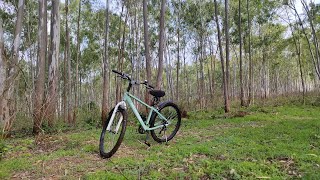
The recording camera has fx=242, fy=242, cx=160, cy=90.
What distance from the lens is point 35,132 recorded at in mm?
6031

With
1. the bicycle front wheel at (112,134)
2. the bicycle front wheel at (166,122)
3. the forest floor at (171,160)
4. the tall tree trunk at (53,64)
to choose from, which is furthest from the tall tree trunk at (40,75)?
the bicycle front wheel at (166,122)

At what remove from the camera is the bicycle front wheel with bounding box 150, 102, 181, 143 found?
4444mm

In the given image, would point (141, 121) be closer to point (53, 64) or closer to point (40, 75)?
point (40, 75)

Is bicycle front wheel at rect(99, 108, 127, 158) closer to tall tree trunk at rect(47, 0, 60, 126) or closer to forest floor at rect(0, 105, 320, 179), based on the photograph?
forest floor at rect(0, 105, 320, 179)

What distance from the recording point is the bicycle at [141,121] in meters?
3.74

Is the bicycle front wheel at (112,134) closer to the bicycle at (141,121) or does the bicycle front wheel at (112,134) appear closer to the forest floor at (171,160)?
the bicycle at (141,121)

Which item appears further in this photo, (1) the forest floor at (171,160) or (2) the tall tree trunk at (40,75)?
(2) the tall tree trunk at (40,75)

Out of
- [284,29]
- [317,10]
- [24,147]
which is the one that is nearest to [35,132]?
[24,147]

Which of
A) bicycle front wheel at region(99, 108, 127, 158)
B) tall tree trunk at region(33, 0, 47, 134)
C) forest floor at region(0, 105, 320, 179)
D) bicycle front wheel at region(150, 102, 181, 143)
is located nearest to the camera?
forest floor at region(0, 105, 320, 179)

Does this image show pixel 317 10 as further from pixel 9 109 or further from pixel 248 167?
pixel 9 109

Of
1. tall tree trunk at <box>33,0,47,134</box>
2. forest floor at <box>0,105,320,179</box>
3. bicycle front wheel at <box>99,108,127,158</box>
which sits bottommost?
forest floor at <box>0,105,320,179</box>

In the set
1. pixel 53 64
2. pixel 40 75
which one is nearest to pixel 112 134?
pixel 40 75

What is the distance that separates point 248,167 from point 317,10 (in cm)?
1789

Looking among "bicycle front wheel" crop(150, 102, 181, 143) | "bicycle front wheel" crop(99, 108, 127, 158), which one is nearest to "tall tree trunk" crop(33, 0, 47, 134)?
"bicycle front wheel" crop(99, 108, 127, 158)
